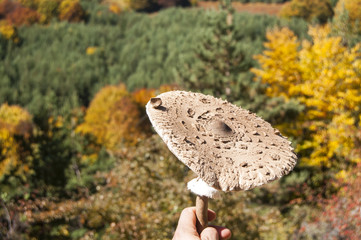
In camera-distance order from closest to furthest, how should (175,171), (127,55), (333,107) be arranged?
1. (175,171)
2. (333,107)
3. (127,55)

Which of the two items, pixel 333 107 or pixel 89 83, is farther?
pixel 89 83

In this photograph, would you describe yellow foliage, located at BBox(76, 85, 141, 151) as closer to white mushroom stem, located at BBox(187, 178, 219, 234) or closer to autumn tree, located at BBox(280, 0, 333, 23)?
autumn tree, located at BBox(280, 0, 333, 23)

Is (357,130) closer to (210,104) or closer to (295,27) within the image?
(210,104)

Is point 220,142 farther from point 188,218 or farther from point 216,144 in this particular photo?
point 188,218

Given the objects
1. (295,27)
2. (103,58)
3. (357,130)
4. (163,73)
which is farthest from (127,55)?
(357,130)

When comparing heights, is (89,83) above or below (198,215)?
below

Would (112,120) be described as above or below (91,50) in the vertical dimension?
below

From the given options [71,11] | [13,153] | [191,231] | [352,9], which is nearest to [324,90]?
[191,231]
